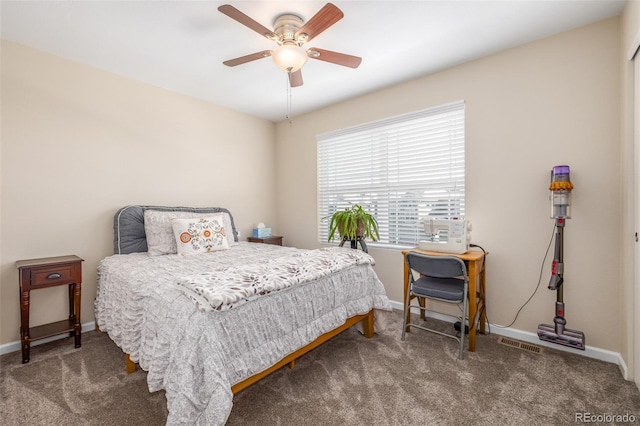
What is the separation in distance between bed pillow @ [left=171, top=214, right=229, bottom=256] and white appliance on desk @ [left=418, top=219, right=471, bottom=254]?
2041mm

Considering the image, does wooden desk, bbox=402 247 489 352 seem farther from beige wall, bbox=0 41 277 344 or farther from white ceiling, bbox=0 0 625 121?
beige wall, bbox=0 41 277 344

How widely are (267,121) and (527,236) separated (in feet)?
12.0

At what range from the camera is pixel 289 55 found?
1.97 m

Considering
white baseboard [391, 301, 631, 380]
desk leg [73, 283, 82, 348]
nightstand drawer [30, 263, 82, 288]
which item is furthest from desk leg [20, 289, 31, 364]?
white baseboard [391, 301, 631, 380]

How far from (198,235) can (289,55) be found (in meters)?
1.86

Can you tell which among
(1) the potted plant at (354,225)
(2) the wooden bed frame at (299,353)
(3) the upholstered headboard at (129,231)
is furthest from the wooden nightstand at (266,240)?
(2) the wooden bed frame at (299,353)

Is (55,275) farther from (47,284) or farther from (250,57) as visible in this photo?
(250,57)

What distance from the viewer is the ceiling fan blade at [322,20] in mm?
1609

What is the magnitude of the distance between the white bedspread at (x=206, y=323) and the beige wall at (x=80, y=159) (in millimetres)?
600

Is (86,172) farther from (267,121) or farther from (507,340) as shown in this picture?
(507,340)

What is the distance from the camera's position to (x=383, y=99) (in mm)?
3334

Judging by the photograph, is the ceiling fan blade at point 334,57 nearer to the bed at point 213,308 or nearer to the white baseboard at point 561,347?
the bed at point 213,308

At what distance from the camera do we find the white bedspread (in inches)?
51.2

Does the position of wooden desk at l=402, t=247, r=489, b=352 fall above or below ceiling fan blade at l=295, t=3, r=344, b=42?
below
